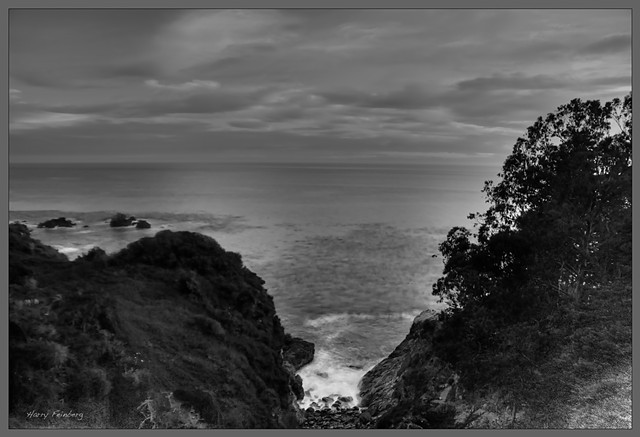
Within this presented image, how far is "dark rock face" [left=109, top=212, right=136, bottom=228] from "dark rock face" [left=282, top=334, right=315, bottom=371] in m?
18.9

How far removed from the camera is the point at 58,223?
35.6 metres

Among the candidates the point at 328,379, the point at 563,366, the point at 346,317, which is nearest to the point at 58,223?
the point at 328,379

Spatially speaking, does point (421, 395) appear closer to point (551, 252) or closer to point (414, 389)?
point (414, 389)

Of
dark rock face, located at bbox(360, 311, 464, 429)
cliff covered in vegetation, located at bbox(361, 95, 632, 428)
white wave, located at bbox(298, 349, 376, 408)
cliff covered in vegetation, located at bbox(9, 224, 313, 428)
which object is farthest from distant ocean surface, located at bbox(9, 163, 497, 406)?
cliff covered in vegetation, located at bbox(361, 95, 632, 428)

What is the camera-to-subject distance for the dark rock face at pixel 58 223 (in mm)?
34831

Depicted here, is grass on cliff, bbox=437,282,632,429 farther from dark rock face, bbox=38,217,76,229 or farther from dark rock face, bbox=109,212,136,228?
dark rock face, bbox=38,217,76,229

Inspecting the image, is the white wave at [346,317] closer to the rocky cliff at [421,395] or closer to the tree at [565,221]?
the rocky cliff at [421,395]

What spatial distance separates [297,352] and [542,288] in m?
20.3

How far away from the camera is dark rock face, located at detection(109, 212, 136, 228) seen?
39.3 metres

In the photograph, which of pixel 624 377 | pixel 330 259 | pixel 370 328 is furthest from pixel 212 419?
pixel 330 259

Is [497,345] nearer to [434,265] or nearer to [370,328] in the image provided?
[370,328]

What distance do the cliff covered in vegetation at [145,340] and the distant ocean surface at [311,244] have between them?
6.15 metres

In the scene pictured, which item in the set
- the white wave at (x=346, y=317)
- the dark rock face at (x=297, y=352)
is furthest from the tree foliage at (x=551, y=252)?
the white wave at (x=346, y=317)

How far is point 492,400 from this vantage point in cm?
1855
